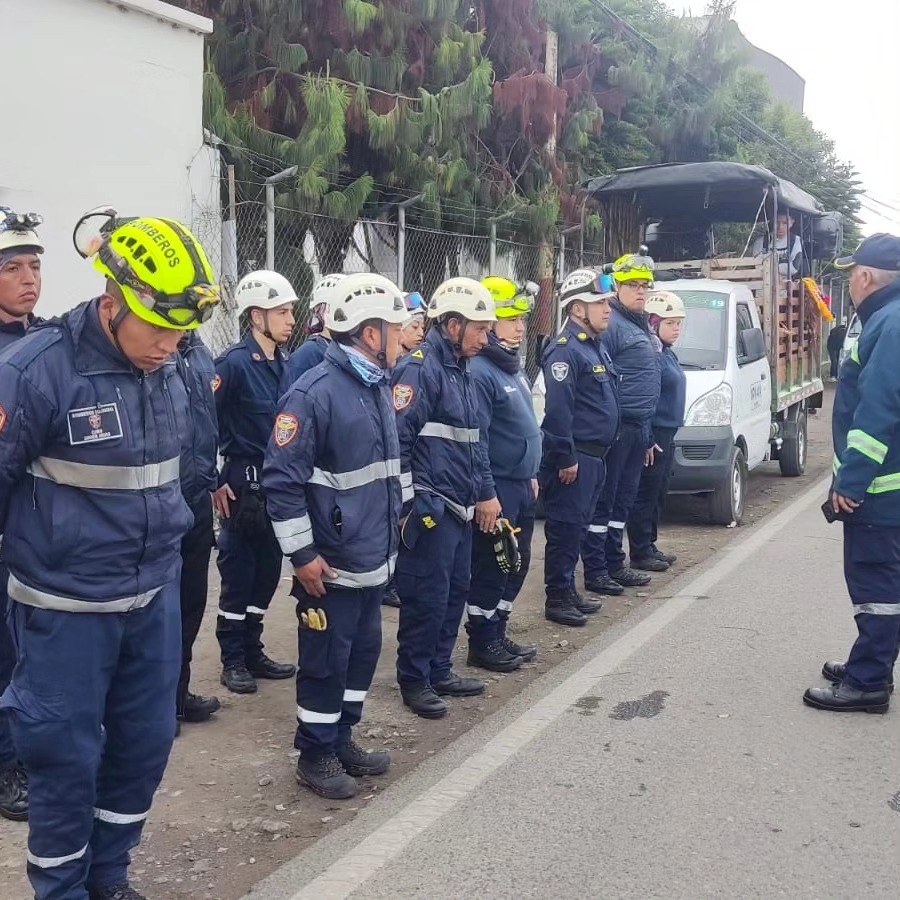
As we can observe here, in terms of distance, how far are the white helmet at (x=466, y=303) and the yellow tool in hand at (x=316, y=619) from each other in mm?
1672

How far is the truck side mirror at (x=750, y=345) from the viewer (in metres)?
9.75

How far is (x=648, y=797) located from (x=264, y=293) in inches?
115

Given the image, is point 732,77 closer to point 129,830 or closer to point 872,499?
point 872,499

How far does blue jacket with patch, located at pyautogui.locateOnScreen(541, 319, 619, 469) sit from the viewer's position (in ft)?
20.9

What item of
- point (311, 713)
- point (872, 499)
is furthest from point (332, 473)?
point (872, 499)

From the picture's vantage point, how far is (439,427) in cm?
496

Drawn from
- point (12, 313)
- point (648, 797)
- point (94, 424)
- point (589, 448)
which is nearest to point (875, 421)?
point (648, 797)

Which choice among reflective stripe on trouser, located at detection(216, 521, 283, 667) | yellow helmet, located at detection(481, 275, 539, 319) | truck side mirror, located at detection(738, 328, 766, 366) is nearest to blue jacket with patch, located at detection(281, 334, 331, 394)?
yellow helmet, located at detection(481, 275, 539, 319)

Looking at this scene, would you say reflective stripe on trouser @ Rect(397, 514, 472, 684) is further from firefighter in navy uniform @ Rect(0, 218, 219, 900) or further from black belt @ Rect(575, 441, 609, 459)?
firefighter in navy uniform @ Rect(0, 218, 219, 900)

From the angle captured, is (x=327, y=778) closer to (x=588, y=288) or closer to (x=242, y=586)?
(x=242, y=586)

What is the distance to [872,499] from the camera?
477 cm

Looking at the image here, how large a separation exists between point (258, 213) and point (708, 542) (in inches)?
192

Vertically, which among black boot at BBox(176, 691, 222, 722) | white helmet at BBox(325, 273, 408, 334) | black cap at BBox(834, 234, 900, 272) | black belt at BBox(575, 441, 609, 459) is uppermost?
black cap at BBox(834, 234, 900, 272)

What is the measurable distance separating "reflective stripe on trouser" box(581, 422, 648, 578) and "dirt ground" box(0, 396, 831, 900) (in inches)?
16.0
